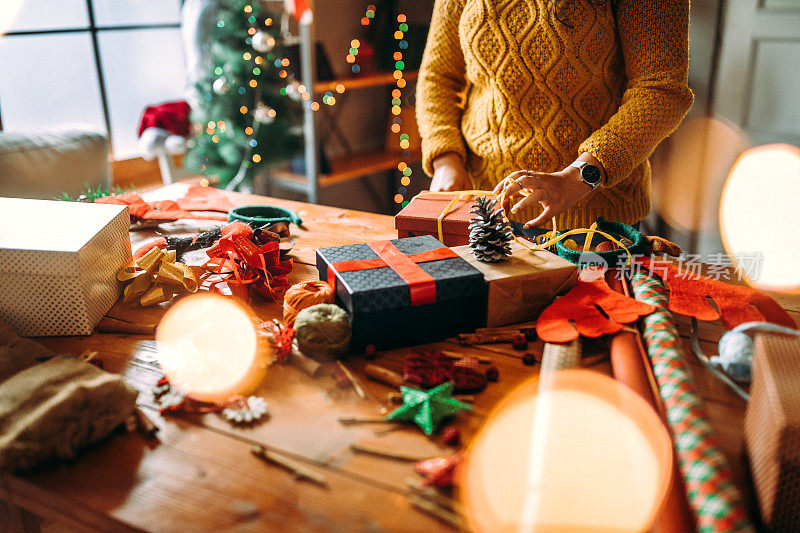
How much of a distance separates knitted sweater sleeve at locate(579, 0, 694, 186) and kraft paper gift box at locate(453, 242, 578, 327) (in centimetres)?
31

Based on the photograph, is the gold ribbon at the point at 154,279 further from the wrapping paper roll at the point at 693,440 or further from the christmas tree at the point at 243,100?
the christmas tree at the point at 243,100

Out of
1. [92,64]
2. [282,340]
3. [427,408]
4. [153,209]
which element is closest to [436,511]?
[427,408]

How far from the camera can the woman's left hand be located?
105 centimetres

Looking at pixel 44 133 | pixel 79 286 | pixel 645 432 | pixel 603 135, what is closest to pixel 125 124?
pixel 44 133

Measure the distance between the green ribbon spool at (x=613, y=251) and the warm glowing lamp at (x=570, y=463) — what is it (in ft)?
1.03

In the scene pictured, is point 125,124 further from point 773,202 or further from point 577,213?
point 773,202

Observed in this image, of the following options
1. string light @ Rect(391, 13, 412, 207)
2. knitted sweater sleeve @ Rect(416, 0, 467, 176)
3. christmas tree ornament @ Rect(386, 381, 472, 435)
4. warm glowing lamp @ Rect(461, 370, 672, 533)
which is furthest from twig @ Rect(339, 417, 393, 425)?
string light @ Rect(391, 13, 412, 207)

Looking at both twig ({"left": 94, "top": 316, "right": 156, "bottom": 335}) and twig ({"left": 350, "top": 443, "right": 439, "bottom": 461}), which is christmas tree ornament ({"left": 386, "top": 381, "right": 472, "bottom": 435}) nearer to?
twig ({"left": 350, "top": 443, "right": 439, "bottom": 461})

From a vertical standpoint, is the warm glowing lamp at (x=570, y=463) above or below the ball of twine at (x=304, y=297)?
below

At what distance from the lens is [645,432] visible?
2.10 ft

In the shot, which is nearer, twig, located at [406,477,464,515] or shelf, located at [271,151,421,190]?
twig, located at [406,477,464,515]

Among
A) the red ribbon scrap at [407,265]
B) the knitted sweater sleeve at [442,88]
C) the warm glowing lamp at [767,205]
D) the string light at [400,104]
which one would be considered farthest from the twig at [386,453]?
the string light at [400,104]

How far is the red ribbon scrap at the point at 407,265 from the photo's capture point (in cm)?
85

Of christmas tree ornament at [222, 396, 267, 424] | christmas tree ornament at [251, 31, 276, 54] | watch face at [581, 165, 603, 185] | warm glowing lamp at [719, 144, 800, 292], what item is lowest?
warm glowing lamp at [719, 144, 800, 292]
